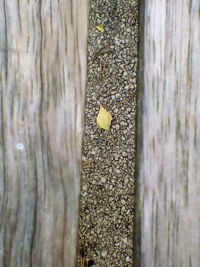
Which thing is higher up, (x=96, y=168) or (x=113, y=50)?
(x=113, y=50)

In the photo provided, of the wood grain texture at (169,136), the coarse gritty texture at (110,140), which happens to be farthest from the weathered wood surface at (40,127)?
the wood grain texture at (169,136)

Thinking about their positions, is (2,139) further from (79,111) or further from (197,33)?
(197,33)

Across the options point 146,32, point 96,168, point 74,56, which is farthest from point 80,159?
point 146,32

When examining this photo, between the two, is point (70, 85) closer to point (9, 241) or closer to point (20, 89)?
point (20, 89)

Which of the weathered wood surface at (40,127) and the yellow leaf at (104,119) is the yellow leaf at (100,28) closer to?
the weathered wood surface at (40,127)

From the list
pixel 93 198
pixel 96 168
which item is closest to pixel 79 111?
pixel 96 168

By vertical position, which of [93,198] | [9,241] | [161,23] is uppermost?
[161,23]

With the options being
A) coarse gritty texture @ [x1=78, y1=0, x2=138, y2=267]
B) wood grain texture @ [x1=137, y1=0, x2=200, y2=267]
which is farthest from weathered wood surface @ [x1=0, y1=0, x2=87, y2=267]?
wood grain texture @ [x1=137, y1=0, x2=200, y2=267]

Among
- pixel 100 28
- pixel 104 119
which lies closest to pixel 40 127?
pixel 104 119
